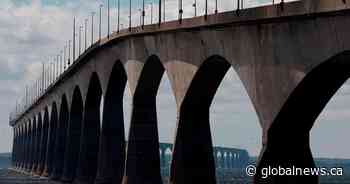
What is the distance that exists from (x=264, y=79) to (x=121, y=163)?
38.2 metres

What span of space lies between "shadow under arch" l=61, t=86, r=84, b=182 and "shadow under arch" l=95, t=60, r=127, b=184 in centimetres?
2379

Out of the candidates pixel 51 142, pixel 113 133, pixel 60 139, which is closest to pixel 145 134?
pixel 113 133

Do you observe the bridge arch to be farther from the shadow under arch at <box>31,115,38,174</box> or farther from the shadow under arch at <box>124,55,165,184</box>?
the shadow under arch at <box>124,55,165,184</box>

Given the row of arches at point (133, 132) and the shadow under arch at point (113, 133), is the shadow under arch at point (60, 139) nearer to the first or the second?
the row of arches at point (133, 132)

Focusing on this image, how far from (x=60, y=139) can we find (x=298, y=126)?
81614 mm

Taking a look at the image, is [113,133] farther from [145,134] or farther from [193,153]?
[193,153]

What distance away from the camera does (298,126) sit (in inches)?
1551

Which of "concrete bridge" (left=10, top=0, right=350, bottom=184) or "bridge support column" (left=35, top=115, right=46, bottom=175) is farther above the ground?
"concrete bridge" (left=10, top=0, right=350, bottom=184)

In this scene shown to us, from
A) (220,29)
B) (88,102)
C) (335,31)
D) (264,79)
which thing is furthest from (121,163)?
(335,31)

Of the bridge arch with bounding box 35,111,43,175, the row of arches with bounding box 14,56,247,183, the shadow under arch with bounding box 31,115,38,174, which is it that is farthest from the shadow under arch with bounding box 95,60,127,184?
the shadow under arch with bounding box 31,115,38,174

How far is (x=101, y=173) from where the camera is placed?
76500mm

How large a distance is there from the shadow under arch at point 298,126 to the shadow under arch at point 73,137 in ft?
210

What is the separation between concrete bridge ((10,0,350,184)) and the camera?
1444 inches

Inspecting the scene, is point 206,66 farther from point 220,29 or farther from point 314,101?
point 314,101
